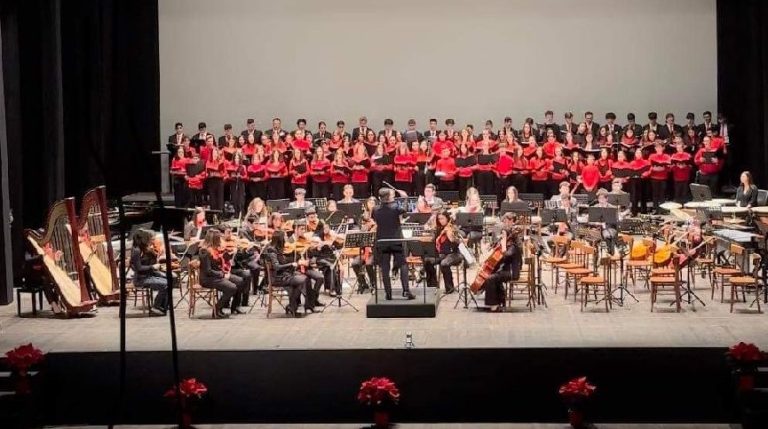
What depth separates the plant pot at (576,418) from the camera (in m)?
9.42

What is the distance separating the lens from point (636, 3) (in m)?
23.0

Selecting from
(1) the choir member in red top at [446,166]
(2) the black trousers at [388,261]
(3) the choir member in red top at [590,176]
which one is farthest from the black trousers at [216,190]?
(2) the black trousers at [388,261]

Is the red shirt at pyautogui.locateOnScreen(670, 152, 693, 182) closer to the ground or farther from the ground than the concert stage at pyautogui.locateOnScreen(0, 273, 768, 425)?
farther from the ground

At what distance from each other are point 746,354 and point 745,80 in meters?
14.0

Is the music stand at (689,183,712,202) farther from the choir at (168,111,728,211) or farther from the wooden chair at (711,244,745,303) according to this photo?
the choir at (168,111,728,211)

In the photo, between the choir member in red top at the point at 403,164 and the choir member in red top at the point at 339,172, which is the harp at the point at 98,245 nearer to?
the choir member in red top at the point at 339,172

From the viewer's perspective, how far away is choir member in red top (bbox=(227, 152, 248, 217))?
20719mm

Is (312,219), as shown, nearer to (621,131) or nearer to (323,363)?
(323,363)

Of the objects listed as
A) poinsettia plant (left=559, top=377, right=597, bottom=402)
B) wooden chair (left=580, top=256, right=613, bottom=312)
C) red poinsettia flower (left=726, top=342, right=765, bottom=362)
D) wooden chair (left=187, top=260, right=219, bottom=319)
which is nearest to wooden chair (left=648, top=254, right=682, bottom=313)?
wooden chair (left=580, top=256, right=613, bottom=312)

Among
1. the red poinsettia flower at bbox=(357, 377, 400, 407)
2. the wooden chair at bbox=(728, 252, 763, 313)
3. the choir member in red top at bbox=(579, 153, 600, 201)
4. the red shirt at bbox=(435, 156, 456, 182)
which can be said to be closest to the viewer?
the red poinsettia flower at bbox=(357, 377, 400, 407)

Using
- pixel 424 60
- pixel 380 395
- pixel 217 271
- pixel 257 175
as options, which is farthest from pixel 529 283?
pixel 424 60

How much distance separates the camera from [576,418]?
9453 millimetres

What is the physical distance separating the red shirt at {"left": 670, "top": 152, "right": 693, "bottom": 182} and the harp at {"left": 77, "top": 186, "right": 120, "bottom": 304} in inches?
434

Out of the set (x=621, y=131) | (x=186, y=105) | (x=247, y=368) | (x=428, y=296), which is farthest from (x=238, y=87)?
(x=247, y=368)
